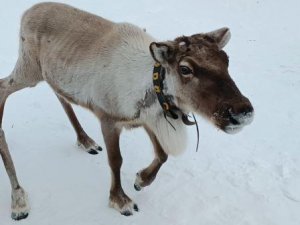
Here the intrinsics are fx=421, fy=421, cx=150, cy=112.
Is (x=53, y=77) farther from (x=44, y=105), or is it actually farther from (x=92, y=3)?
(x=92, y=3)

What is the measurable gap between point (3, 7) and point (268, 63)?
246 inches

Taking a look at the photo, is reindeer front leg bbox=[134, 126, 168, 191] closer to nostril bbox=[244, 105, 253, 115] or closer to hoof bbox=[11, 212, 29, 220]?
hoof bbox=[11, 212, 29, 220]

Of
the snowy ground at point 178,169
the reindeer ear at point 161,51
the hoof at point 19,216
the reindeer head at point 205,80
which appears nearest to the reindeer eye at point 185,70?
the reindeer head at point 205,80

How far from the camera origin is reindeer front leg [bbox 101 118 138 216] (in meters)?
3.81

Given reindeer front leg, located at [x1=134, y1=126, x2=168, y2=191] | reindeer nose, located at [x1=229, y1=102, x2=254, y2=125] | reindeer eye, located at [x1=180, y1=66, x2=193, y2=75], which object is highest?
reindeer eye, located at [x1=180, y1=66, x2=193, y2=75]

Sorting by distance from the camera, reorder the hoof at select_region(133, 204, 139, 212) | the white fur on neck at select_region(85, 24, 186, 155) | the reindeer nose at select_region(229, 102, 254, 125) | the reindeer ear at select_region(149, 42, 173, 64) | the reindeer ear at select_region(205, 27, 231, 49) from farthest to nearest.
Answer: the hoof at select_region(133, 204, 139, 212) < the white fur on neck at select_region(85, 24, 186, 155) < the reindeer ear at select_region(205, 27, 231, 49) < the reindeer ear at select_region(149, 42, 173, 64) < the reindeer nose at select_region(229, 102, 254, 125)

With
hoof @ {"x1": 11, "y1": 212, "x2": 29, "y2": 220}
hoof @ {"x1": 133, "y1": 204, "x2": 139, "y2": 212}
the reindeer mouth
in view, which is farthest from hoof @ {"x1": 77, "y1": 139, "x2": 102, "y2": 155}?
the reindeer mouth

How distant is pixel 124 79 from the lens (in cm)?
355

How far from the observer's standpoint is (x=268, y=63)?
7.66m

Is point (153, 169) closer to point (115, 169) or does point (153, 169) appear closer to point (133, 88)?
point (115, 169)

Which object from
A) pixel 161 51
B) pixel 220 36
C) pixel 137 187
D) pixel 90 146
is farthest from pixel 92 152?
pixel 220 36

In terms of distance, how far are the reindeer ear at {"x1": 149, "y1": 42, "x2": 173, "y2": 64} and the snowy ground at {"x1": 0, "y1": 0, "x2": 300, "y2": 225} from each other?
1.50 metres

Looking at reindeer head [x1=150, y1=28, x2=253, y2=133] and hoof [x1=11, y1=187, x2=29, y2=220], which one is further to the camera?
hoof [x1=11, y1=187, x2=29, y2=220]

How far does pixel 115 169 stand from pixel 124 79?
88 centimetres
